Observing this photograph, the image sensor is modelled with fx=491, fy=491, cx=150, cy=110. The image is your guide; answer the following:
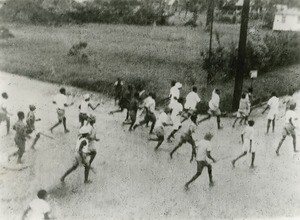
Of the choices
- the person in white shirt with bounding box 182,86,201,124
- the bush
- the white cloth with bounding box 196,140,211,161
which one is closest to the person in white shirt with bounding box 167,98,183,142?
the person in white shirt with bounding box 182,86,201,124

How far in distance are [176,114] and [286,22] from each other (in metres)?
3.68

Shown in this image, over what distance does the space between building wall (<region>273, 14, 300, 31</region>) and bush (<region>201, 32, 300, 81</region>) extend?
161 millimetres

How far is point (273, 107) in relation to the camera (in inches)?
482

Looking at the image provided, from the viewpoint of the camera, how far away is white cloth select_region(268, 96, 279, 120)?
12.2m

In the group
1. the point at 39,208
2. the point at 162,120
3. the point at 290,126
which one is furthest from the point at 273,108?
the point at 39,208

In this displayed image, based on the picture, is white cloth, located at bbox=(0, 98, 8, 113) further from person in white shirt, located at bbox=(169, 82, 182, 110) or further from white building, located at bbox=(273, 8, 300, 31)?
white building, located at bbox=(273, 8, 300, 31)

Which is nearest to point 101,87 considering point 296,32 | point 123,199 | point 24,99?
point 24,99

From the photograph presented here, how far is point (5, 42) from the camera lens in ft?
32.5

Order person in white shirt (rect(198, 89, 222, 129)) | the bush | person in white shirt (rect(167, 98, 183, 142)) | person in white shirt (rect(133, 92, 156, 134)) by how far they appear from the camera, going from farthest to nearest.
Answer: the bush, person in white shirt (rect(198, 89, 222, 129)), person in white shirt (rect(133, 92, 156, 134)), person in white shirt (rect(167, 98, 183, 142))

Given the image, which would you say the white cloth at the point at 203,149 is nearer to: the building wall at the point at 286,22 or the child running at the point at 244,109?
the child running at the point at 244,109

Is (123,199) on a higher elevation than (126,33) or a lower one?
lower

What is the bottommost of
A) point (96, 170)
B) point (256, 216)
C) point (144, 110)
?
point (256, 216)

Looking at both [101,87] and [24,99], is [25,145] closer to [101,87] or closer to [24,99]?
[24,99]

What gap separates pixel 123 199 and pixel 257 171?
3.05 meters
